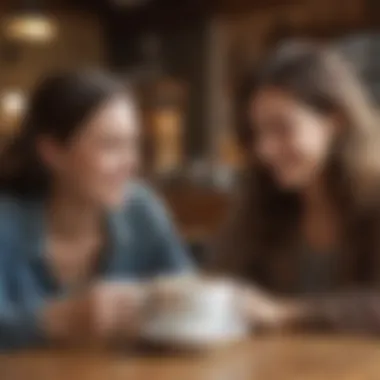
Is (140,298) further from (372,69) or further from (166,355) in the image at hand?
(372,69)

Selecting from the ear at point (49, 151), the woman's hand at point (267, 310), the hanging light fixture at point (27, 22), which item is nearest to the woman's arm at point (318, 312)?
the woman's hand at point (267, 310)

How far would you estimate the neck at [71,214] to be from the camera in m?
0.98

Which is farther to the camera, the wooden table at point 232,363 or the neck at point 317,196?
the neck at point 317,196

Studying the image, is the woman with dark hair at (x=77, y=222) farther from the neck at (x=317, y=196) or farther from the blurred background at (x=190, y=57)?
the neck at (x=317, y=196)

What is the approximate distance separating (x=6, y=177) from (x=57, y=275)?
11 cm

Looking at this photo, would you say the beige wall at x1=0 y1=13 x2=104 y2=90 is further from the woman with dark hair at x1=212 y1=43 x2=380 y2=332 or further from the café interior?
the woman with dark hair at x1=212 y1=43 x2=380 y2=332

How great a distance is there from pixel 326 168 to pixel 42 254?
300 mm

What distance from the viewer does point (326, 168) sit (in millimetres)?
986

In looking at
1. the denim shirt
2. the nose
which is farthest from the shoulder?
the nose

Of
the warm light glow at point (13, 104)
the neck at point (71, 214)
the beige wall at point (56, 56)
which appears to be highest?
the beige wall at point (56, 56)

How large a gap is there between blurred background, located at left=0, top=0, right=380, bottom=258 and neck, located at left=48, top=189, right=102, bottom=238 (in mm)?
72

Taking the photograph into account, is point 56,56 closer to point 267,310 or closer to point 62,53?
point 62,53

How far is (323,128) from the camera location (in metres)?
0.98

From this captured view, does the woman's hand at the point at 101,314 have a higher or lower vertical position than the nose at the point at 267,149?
lower
